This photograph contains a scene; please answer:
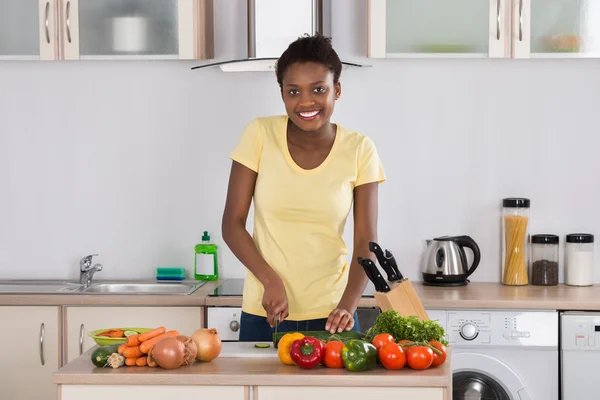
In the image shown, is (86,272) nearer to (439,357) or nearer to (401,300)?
(401,300)

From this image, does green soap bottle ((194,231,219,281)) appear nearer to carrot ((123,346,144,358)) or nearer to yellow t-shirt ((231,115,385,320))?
yellow t-shirt ((231,115,385,320))

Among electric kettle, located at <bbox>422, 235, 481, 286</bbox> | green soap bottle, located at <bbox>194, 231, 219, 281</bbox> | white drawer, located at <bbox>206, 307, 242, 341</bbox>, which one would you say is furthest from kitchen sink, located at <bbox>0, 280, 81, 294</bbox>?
electric kettle, located at <bbox>422, 235, 481, 286</bbox>

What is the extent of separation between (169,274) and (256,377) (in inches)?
71.8

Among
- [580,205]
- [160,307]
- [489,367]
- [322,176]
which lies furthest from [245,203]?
[580,205]

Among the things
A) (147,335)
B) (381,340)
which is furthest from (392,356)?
(147,335)

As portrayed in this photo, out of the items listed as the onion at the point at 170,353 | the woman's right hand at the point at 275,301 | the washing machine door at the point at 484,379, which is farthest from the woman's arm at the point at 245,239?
the washing machine door at the point at 484,379

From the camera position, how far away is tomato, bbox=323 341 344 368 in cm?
191

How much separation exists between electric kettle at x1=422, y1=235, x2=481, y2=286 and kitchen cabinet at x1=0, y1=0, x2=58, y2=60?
5.45 feet

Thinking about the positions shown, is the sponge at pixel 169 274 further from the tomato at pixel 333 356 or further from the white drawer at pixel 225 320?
the tomato at pixel 333 356

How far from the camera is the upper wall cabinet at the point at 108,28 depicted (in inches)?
134

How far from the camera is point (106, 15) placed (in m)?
3.43

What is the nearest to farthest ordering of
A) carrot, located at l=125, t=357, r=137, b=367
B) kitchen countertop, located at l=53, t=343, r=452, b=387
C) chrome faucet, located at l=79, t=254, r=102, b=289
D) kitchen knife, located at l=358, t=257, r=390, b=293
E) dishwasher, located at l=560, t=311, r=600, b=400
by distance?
kitchen countertop, located at l=53, t=343, r=452, b=387 → carrot, located at l=125, t=357, r=137, b=367 → kitchen knife, located at l=358, t=257, r=390, b=293 → dishwasher, located at l=560, t=311, r=600, b=400 → chrome faucet, located at l=79, t=254, r=102, b=289

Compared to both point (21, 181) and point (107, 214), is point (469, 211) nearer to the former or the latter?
point (107, 214)

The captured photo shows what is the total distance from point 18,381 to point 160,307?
23.8 inches
